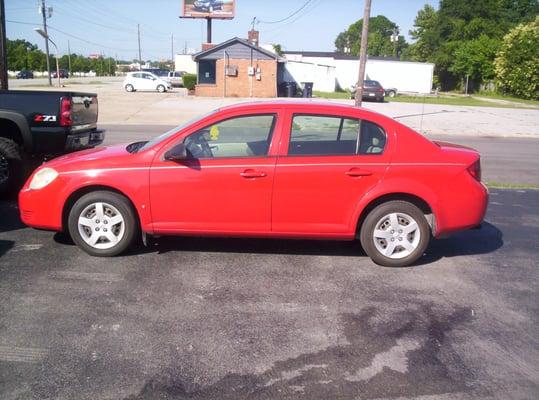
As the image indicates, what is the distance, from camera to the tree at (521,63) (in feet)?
152

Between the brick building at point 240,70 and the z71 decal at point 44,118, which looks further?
the brick building at point 240,70

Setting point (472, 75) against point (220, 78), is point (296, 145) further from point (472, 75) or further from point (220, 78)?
point (472, 75)

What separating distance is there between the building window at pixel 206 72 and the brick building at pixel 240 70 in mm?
1180

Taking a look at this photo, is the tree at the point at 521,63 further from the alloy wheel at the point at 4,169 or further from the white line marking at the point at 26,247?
the white line marking at the point at 26,247

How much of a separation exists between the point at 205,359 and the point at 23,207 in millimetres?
2824

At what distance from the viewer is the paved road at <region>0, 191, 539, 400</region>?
294 cm

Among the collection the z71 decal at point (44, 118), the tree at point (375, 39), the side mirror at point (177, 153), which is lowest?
the side mirror at point (177, 153)

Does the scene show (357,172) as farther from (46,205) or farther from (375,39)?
(375,39)

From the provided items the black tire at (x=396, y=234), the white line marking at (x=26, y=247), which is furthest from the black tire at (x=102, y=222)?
the black tire at (x=396, y=234)

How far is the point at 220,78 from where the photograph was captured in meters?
39.3

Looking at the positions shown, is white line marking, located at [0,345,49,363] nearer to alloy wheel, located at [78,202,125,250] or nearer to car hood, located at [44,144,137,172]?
alloy wheel, located at [78,202,125,250]

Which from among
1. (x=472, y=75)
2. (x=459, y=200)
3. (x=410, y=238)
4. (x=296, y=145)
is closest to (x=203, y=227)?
(x=296, y=145)

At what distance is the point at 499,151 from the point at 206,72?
3052 centimetres

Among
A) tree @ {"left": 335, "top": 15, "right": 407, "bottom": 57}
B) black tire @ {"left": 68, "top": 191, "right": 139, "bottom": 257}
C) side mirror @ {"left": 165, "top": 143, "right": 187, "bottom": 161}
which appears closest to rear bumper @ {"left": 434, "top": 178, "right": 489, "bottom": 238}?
side mirror @ {"left": 165, "top": 143, "right": 187, "bottom": 161}
